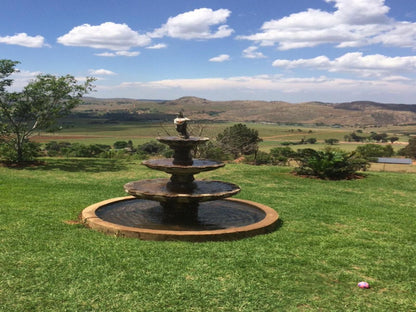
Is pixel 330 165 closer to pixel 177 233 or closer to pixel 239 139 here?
pixel 177 233

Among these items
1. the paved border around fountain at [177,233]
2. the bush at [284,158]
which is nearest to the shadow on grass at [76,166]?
the bush at [284,158]

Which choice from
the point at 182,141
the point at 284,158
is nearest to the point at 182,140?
the point at 182,141

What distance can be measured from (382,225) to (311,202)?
261 cm

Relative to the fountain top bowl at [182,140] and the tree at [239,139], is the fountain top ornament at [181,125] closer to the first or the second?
the fountain top bowl at [182,140]

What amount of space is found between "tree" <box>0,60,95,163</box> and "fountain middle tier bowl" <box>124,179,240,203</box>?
1154 cm

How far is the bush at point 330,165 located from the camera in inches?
599

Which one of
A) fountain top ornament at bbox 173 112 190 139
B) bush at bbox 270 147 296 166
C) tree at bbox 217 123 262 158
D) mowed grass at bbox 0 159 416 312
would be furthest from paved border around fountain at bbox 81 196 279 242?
tree at bbox 217 123 262 158

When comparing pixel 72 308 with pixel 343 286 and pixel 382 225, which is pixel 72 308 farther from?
pixel 382 225

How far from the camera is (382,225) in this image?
8.02 metres

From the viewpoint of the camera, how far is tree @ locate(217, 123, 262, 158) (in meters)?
37.3

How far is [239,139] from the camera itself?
131 ft

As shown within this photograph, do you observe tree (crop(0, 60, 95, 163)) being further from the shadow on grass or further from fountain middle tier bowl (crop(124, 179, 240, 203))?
fountain middle tier bowl (crop(124, 179, 240, 203))

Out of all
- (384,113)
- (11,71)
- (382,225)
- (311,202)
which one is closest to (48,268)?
(382,225)

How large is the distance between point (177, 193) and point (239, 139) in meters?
32.7
